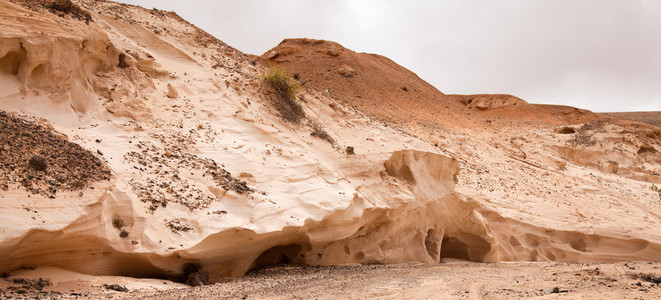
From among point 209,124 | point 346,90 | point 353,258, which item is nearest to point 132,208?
point 209,124

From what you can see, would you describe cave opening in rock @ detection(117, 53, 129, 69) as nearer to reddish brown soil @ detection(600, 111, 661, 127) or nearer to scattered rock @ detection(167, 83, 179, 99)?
scattered rock @ detection(167, 83, 179, 99)

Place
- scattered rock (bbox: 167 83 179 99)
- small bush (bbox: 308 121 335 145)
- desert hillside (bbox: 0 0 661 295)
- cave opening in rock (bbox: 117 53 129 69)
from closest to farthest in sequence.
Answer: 1. desert hillside (bbox: 0 0 661 295)
2. cave opening in rock (bbox: 117 53 129 69)
3. scattered rock (bbox: 167 83 179 99)
4. small bush (bbox: 308 121 335 145)

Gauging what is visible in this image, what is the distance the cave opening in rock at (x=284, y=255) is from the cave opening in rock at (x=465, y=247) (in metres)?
5.03

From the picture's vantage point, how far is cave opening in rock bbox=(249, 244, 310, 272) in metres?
8.18

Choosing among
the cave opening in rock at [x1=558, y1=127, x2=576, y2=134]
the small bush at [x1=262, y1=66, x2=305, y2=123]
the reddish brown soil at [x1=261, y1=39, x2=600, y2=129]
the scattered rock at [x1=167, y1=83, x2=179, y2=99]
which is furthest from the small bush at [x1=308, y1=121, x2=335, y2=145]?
the cave opening in rock at [x1=558, y1=127, x2=576, y2=134]

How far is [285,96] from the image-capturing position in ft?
36.0

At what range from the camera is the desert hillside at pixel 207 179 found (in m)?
5.54

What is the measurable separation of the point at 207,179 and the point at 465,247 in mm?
7569

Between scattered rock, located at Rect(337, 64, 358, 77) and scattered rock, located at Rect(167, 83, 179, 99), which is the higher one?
scattered rock, located at Rect(337, 64, 358, 77)

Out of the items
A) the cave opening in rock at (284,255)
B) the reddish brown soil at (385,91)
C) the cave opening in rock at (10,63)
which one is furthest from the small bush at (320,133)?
the reddish brown soil at (385,91)

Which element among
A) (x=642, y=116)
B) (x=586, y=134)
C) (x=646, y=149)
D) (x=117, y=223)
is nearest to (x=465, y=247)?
(x=117, y=223)

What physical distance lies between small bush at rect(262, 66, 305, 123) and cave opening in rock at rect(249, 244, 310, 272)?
3.14 metres

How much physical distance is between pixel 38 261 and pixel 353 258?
5564mm

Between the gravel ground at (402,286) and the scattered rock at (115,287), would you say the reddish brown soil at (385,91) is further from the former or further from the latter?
the scattered rock at (115,287)
